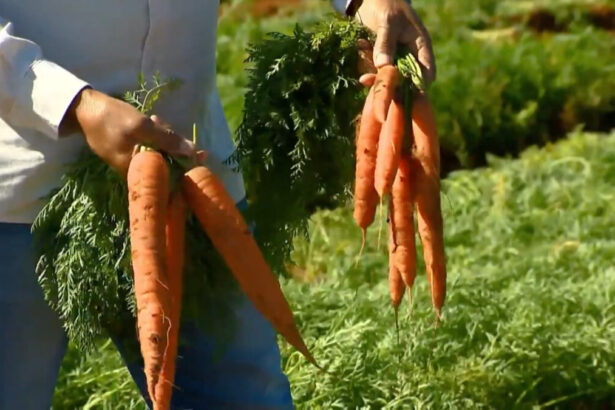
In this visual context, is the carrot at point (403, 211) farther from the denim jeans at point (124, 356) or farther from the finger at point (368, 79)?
the denim jeans at point (124, 356)

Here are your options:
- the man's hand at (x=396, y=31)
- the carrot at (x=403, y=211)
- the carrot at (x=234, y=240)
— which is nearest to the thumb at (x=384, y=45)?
the man's hand at (x=396, y=31)

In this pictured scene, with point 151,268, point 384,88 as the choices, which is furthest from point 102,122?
point 384,88

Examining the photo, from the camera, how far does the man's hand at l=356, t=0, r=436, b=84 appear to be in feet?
7.79

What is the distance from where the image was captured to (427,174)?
7.95 feet

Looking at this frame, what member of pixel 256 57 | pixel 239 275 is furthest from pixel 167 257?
pixel 256 57

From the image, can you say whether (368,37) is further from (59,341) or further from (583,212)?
(583,212)

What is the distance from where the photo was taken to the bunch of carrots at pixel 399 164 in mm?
2350

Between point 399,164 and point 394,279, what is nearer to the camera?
point 399,164

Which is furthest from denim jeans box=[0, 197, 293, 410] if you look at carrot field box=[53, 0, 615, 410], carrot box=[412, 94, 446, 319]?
carrot box=[412, 94, 446, 319]

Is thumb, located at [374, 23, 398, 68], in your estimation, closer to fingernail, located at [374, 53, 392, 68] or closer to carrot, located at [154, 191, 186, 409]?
fingernail, located at [374, 53, 392, 68]

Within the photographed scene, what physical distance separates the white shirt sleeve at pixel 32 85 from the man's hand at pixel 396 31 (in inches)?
22.0

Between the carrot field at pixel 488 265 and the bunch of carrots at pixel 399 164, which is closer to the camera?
the bunch of carrots at pixel 399 164

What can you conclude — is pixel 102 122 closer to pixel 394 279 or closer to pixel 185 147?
pixel 185 147

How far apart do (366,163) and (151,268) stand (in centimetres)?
47
